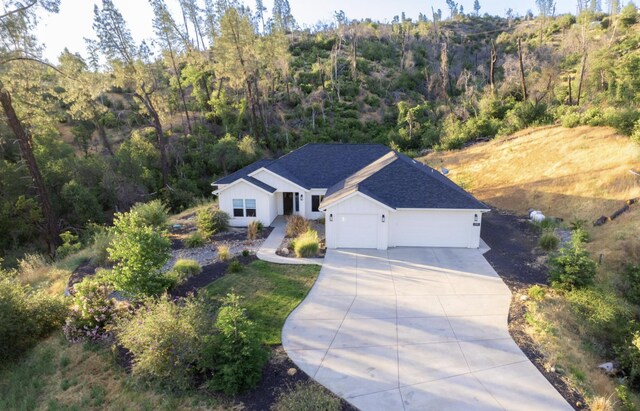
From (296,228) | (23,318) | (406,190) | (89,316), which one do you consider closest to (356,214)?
(406,190)

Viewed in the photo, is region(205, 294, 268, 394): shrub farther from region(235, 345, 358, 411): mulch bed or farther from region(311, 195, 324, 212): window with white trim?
region(311, 195, 324, 212): window with white trim

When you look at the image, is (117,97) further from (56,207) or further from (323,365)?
(323,365)

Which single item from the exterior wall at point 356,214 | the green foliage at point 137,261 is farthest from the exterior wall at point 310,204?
the green foliage at point 137,261

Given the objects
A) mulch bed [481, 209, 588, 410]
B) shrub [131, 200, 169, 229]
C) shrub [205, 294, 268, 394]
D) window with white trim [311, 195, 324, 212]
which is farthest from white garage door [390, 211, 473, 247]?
shrub [131, 200, 169, 229]

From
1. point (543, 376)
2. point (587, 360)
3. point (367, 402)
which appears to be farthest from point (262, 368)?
point (587, 360)

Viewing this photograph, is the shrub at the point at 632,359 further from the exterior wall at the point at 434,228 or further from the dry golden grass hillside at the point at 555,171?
the dry golden grass hillside at the point at 555,171

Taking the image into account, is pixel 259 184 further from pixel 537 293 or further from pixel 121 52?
pixel 121 52
